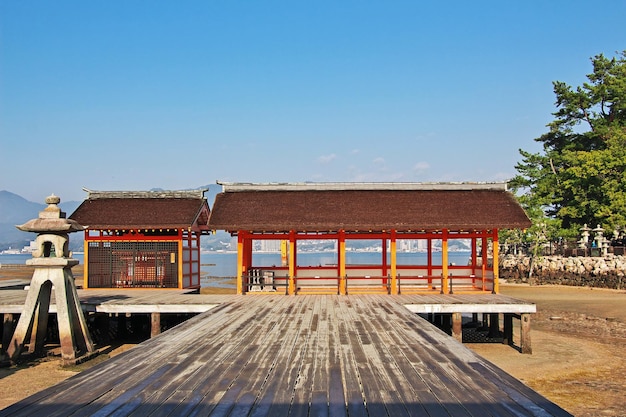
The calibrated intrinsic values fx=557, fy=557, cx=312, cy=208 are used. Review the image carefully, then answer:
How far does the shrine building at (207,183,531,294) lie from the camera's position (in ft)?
62.5

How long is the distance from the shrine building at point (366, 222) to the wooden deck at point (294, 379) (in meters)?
7.21

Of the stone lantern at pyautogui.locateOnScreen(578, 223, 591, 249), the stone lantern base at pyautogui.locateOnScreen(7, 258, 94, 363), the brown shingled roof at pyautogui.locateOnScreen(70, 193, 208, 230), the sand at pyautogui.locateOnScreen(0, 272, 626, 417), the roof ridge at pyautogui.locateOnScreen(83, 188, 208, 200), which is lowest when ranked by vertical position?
the sand at pyautogui.locateOnScreen(0, 272, 626, 417)

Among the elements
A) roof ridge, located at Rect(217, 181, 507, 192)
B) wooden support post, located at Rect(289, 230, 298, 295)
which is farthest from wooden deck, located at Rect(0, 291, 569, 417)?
roof ridge, located at Rect(217, 181, 507, 192)

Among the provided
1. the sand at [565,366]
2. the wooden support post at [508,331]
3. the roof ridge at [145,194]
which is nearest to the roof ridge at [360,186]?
the roof ridge at [145,194]

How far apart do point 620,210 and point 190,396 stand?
42549 millimetres

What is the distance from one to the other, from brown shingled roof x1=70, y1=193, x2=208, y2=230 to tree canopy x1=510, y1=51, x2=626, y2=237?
31.4 meters

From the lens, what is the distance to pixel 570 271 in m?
42.2

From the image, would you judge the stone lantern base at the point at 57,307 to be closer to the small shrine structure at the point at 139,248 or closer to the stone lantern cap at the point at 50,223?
the stone lantern cap at the point at 50,223

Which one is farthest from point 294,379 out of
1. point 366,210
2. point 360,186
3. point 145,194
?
point 145,194

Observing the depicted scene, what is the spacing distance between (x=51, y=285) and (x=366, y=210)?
10.4 m

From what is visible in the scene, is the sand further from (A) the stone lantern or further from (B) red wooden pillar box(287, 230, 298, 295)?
(A) the stone lantern

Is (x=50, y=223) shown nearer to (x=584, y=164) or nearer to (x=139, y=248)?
(x=139, y=248)

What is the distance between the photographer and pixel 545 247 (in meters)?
47.1

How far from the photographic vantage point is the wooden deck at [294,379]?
6191mm
